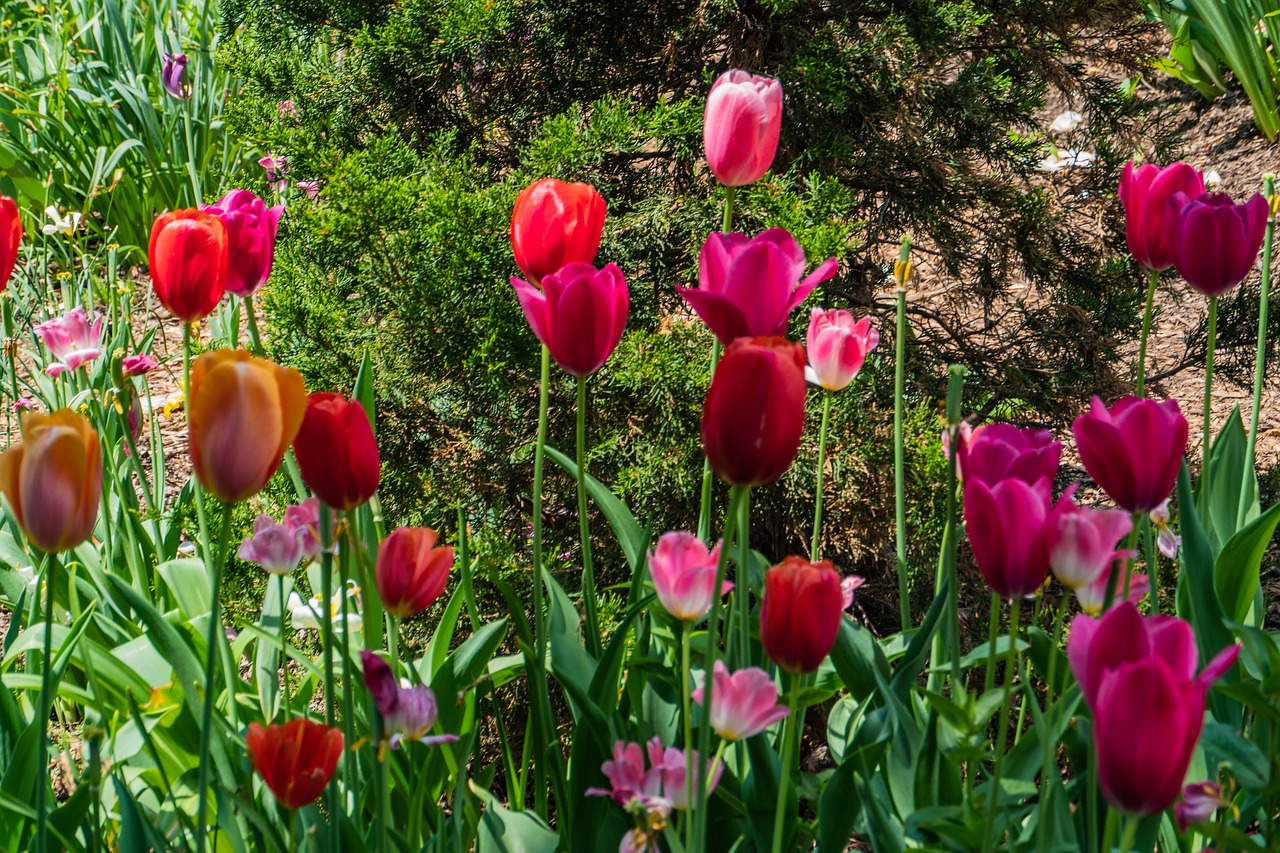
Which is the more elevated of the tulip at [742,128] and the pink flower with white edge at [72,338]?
the tulip at [742,128]

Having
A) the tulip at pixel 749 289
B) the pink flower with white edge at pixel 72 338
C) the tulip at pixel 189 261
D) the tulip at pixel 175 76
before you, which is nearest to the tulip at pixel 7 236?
the tulip at pixel 189 261

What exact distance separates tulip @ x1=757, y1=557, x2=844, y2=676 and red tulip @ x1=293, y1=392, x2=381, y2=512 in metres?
0.29

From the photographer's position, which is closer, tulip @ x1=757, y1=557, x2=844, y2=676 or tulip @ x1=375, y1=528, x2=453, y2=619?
tulip @ x1=757, y1=557, x2=844, y2=676

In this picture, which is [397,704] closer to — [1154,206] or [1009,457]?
[1009,457]

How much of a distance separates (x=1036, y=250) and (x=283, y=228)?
1539 mm

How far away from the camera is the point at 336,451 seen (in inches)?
32.0

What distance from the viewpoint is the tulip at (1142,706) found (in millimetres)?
598

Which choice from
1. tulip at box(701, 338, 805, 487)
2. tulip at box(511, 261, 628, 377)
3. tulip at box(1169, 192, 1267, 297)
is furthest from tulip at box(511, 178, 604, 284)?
tulip at box(1169, 192, 1267, 297)

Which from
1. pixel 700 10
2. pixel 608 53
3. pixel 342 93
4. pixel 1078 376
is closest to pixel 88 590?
pixel 342 93

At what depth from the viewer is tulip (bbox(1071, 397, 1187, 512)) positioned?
0.83 metres

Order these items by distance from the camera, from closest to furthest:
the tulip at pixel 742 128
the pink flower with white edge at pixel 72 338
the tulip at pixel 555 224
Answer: the tulip at pixel 555 224, the tulip at pixel 742 128, the pink flower with white edge at pixel 72 338

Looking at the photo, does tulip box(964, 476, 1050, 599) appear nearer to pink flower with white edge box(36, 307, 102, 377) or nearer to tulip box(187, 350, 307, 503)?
tulip box(187, 350, 307, 503)

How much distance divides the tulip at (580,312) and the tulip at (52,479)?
0.38m

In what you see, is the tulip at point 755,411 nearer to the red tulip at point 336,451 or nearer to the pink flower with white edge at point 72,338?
the red tulip at point 336,451
